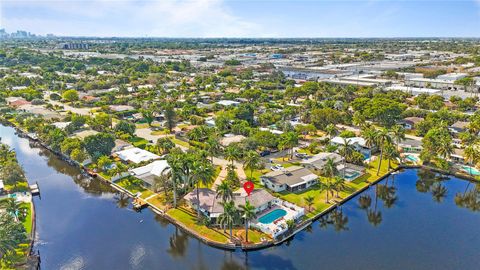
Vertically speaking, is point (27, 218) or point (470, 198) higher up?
point (27, 218)

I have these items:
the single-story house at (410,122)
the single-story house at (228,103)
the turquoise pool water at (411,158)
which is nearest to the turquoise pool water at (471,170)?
the turquoise pool water at (411,158)

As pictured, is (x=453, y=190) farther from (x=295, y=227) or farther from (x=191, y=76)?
(x=191, y=76)

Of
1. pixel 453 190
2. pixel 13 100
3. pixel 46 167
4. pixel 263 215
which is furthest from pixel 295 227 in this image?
pixel 13 100

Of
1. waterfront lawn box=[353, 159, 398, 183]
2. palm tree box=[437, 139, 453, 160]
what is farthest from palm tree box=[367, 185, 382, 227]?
palm tree box=[437, 139, 453, 160]

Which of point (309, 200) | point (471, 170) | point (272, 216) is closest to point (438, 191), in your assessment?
point (471, 170)

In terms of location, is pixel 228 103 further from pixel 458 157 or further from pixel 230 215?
pixel 230 215

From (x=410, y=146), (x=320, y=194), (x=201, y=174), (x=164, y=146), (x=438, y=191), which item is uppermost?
(x=201, y=174)

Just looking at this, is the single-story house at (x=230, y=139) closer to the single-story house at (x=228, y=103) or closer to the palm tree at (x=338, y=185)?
the palm tree at (x=338, y=185)
